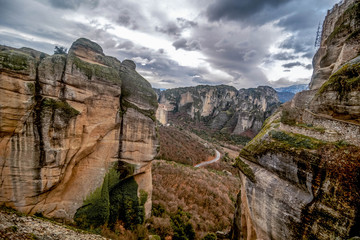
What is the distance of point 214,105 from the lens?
104 m

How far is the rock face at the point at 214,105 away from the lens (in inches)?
3376

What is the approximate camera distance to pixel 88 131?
9.84m

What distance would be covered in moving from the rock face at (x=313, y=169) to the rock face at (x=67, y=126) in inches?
314

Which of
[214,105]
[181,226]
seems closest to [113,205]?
[181,226]

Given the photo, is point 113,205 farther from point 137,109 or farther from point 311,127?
point 311,127

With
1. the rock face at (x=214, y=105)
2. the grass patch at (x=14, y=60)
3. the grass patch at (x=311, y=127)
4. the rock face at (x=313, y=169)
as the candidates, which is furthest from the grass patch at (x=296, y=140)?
the rock face at (x=214, y=105)

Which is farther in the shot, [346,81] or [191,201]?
[191,201]

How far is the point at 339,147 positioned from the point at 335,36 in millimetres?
9327

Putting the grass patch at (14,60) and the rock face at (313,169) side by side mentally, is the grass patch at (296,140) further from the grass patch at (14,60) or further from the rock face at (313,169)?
the grass patch at (14,60)

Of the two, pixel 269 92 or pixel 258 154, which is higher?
pixel 269 92

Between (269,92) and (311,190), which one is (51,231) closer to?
(311,190)

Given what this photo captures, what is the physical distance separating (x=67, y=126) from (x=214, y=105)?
99846 mm

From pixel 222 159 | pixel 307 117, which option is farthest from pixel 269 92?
pixel 307 117

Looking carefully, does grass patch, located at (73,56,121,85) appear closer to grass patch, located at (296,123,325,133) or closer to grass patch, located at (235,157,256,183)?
grass patch, located at (235,157,256,183)
